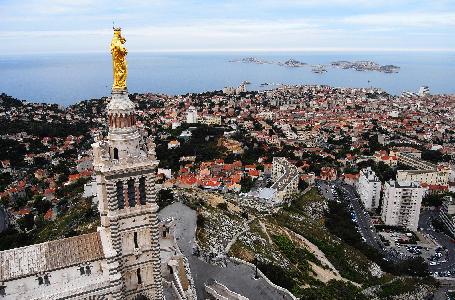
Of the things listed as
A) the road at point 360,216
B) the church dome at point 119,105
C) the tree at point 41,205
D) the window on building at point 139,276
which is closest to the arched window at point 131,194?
the church dome at point 119,105

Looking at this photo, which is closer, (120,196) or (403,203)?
(120,196)

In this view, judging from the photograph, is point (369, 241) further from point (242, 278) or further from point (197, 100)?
point (197, 100)

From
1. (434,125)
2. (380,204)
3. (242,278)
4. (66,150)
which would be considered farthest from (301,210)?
(434,125)

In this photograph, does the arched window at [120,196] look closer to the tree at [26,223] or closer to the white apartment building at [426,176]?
the tree at [26,223]

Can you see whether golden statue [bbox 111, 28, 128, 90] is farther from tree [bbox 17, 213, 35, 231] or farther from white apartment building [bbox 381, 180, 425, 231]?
white apartment building [bbox 381, 180, 425, 231]

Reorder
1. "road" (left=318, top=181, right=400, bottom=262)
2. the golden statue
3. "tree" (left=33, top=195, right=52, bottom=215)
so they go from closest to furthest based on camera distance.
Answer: the golden statue, "road" (left=318, top=181, right=400, bottom=262), "tree" (left=33, top=195, right=52, bottom=215)

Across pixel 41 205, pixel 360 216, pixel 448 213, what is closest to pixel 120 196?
pixel 41 205

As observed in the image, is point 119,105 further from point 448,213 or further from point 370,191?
point 448,213

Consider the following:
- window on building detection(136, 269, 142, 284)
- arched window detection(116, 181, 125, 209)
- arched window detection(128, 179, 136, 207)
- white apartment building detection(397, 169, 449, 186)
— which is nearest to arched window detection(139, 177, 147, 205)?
arched window detection(128, 179, 136, 207)
